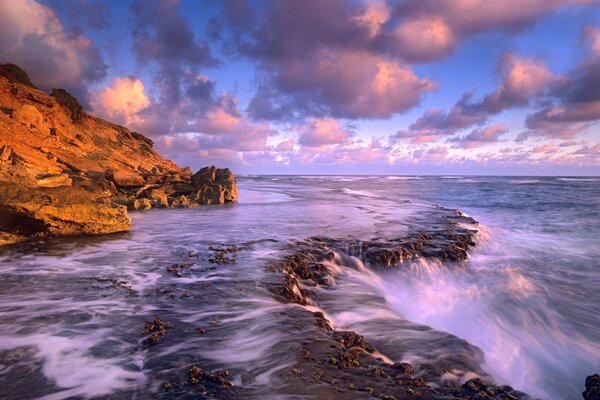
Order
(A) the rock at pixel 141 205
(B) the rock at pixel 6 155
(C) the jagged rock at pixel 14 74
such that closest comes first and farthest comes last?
(B) the rock at pixel 6 155
(A) the rock at pixel 141 205
(C) the jagged rock at pixel 14 74

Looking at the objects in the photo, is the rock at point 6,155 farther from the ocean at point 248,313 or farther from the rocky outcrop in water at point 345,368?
the rocky outcrop in water at point 345,368

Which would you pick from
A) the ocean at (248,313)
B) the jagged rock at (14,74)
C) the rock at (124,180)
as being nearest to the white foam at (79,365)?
the ocean at (248,313)

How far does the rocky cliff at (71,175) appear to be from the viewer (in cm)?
1088

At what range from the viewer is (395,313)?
6.85 metres

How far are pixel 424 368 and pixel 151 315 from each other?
4.19 meters

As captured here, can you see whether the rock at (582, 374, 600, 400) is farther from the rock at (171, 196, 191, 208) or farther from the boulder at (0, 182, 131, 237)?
the rock at (171, 196, 191, 208)

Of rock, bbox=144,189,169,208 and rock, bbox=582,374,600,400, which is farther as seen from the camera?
rock, bbox=144,189,169,208

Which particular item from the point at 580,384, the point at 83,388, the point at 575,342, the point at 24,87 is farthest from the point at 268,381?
the point at 24,87

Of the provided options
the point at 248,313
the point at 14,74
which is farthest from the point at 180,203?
the point at 14,74

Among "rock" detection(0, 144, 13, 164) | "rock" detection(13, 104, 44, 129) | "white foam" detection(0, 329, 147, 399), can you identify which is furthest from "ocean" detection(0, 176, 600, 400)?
"rock" detection(13, 104, 44, 129)

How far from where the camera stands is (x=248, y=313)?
227 inches

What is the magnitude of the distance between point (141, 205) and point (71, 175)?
15.8ft

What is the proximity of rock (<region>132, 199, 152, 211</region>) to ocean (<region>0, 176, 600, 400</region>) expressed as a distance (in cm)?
920

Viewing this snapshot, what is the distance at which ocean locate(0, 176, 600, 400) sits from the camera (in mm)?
4148
